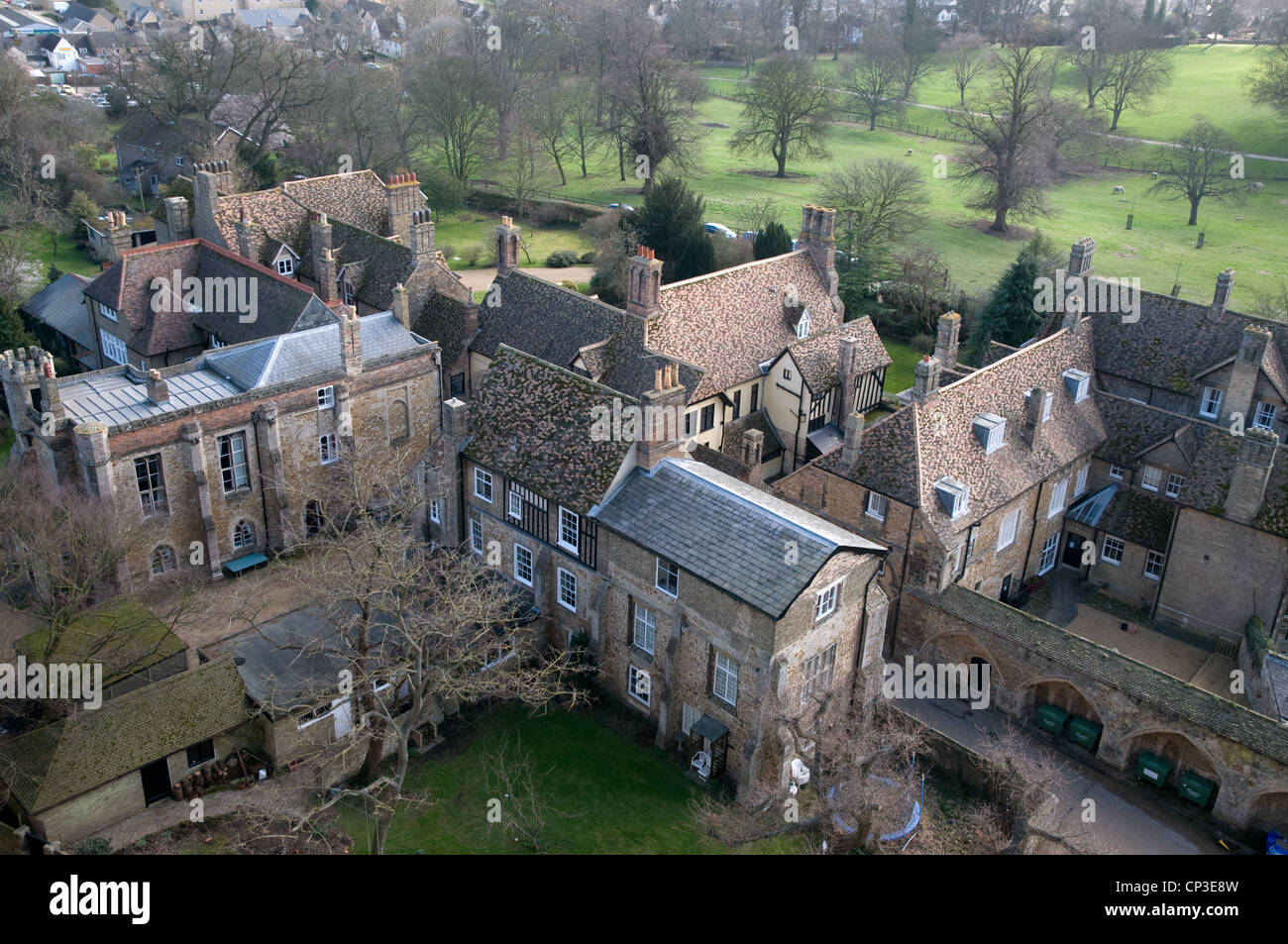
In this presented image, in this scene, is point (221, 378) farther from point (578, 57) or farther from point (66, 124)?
point (578, 57)

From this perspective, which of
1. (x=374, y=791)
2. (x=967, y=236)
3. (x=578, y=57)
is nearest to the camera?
(x=374, y=791)

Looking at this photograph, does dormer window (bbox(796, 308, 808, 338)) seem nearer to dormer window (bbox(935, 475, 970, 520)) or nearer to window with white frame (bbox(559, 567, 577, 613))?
dormer window (bbox(935, 475, 970, 520))

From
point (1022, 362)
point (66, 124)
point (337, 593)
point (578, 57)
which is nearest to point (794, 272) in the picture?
point (1022, 362)

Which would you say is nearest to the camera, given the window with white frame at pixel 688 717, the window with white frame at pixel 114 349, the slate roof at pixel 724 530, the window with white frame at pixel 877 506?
the slate roof at pixel 724 530

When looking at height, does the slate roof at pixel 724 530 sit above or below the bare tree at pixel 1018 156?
below

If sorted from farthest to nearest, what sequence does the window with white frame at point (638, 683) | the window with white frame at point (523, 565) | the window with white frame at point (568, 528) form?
the window with white frame at point (523, 565)
the window with white frame at point (568, 528)
the window with white frame at point (638, 683)

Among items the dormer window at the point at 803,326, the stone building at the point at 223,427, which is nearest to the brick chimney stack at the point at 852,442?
the dormer window at the point at 803,326

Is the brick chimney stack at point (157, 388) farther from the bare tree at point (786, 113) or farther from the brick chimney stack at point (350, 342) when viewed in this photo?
the bare tree at point (786, 113)
